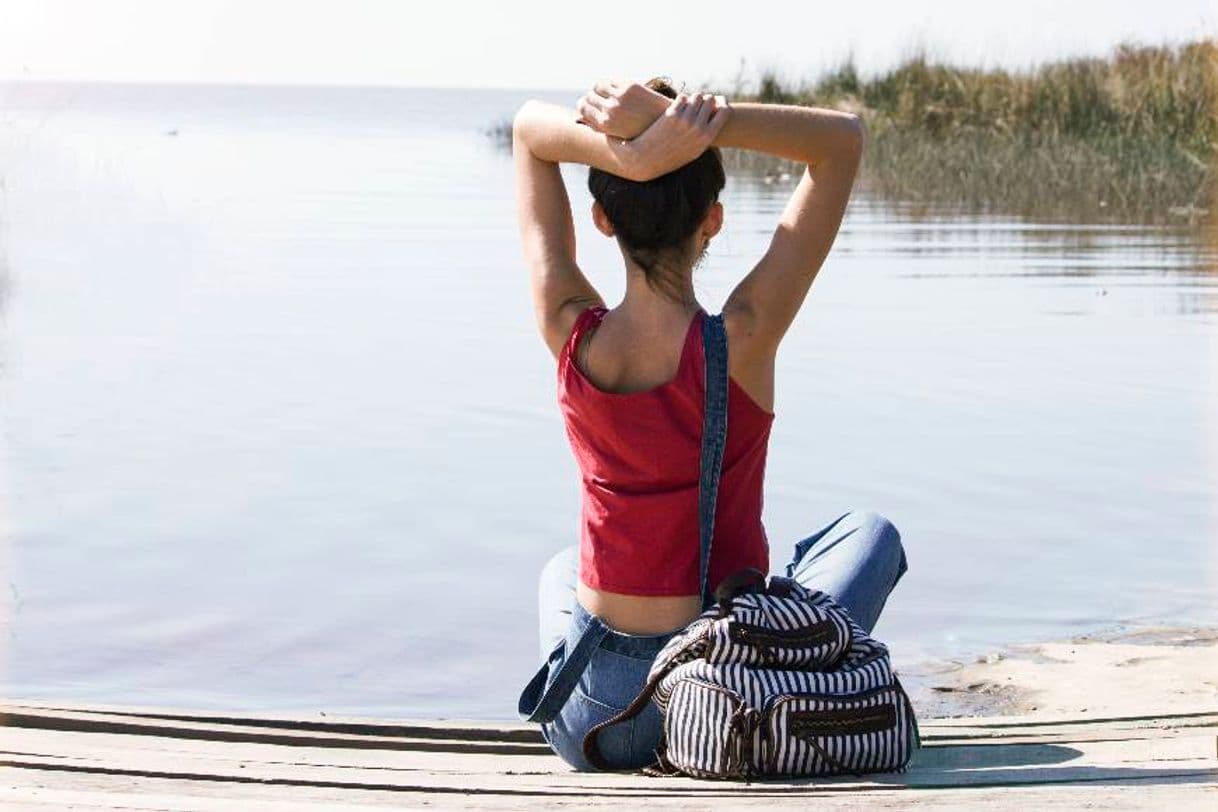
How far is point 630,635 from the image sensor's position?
292cm

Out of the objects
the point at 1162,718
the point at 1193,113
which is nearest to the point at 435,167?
the point at 1193,113

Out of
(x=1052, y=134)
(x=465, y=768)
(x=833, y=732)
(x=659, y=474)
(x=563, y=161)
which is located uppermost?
(x=563, y=161)

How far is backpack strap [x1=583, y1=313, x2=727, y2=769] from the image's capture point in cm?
279

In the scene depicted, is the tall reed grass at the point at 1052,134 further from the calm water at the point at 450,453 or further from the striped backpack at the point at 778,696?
the striped backpack at the point at 778,696

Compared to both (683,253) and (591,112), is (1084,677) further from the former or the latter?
(591,112)

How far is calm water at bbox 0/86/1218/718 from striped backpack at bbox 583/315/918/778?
5.53 feet

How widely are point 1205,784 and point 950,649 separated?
7.53ft

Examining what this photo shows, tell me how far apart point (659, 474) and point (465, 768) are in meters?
0.53

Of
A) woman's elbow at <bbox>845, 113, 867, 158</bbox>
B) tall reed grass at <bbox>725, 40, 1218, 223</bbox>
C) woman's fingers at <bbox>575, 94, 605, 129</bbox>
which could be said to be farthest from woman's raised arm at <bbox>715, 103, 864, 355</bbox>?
tall reed grass at <bbox>725, 40, 1218, 223</bbox>

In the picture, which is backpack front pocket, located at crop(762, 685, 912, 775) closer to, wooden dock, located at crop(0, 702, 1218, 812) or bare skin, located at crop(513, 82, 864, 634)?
wooden dock, located at crop(0, 702, 1218, 812)

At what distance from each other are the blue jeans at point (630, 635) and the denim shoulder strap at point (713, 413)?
0.24 meters

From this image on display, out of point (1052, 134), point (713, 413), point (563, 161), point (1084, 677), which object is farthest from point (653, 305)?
point (1052, 134)

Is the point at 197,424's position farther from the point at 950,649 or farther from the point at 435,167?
the point at 435,167

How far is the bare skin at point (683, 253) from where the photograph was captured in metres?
2.82
